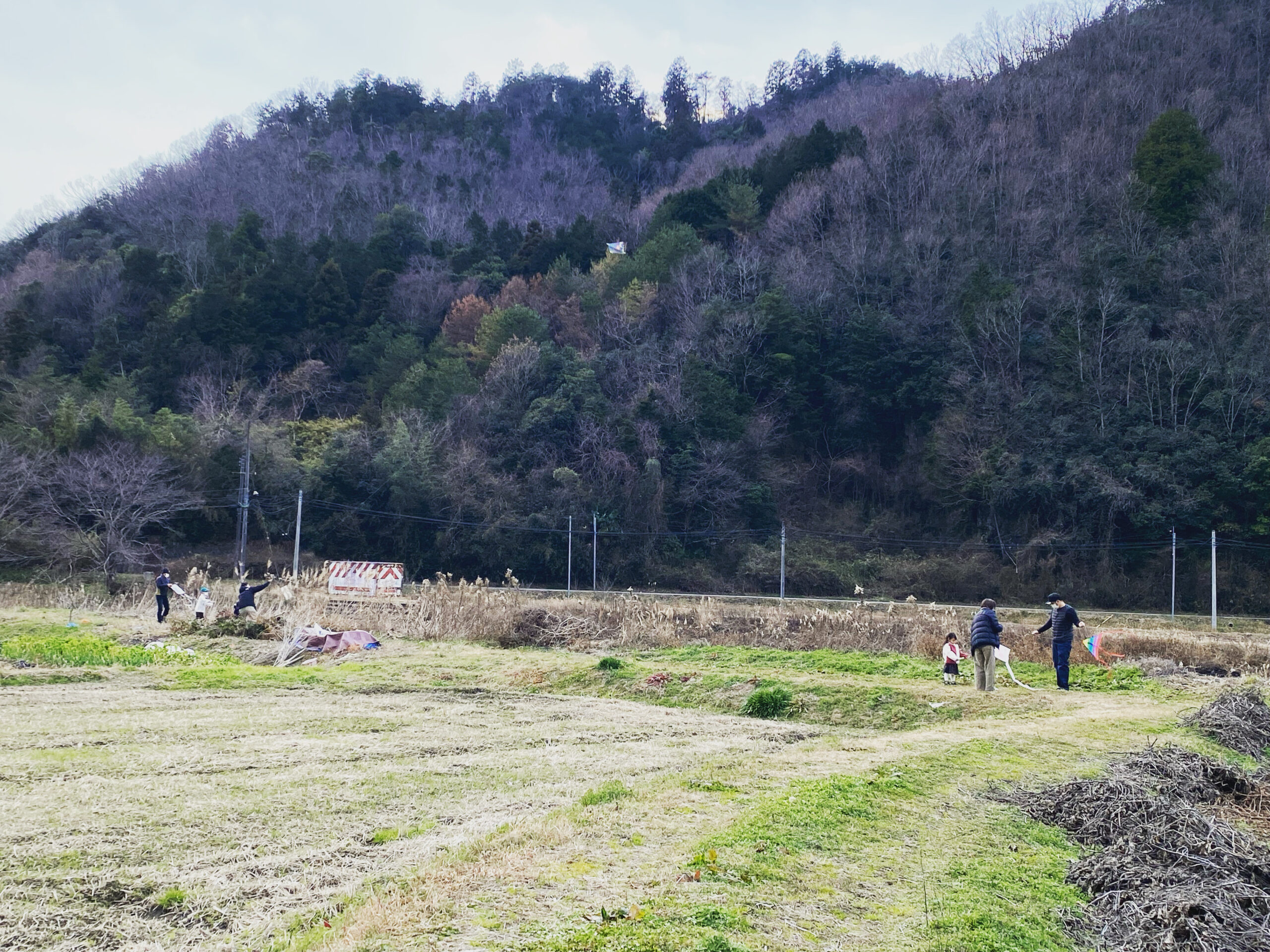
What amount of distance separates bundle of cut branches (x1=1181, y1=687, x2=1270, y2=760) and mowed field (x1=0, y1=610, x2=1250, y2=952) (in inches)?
14.9

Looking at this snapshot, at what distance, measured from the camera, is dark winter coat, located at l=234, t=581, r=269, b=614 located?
21.2m

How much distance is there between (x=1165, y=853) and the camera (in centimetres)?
647

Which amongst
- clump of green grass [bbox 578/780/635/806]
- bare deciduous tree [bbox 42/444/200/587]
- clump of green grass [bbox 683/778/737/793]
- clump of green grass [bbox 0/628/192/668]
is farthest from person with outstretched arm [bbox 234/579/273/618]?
bare deciduous tree [bbox 42/444/200/587]

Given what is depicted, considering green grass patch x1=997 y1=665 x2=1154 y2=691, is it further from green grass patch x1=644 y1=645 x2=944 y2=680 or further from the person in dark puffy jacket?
green grass patch x1=644 y1=645 x2=944 y2=680

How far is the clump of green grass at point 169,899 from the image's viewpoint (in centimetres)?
530

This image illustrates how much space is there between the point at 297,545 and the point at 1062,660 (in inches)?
1055

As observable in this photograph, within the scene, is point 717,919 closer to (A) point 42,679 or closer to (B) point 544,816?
(B) point 544,816

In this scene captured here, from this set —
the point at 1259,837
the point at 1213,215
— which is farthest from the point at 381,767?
the point at 1213,215

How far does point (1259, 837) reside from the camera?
757 cm

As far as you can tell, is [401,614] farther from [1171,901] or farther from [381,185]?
[381,185]

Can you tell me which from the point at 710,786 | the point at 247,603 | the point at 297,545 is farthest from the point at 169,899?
the point at 297,545

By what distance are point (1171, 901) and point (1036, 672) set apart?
34.5ft

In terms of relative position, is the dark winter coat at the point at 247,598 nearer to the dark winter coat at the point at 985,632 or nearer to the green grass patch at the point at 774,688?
the green grass patch at the point at 774,688

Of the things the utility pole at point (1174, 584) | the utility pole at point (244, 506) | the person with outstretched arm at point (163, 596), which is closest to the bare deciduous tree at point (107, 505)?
the utility pole at point (244, 506)
